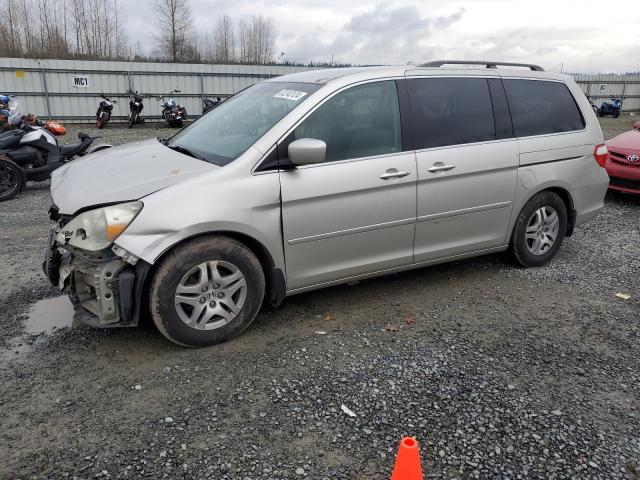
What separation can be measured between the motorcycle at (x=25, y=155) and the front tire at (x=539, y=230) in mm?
7152

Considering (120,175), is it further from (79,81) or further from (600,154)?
(79,81)

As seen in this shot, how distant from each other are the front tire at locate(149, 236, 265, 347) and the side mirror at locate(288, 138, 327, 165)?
697mm

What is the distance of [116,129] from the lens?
1762 cm

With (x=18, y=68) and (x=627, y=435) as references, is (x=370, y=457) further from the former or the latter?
(x=18, y=68)

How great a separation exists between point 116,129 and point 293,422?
16.8 metres

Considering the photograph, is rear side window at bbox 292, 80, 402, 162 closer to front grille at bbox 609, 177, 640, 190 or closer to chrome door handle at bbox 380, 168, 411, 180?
chrome door handle at bbox 380, 168, 411, 180

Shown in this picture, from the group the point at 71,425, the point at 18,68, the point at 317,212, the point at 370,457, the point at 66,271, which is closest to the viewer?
the point at 370,457

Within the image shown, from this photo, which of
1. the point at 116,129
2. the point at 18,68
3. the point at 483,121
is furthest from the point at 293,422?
the point at 18,68

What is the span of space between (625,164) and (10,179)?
30.9 feet

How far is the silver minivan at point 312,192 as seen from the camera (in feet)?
11.0

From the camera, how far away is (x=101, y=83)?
728 inches

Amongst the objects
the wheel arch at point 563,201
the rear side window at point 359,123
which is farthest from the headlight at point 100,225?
the wheel arch at point 563,201

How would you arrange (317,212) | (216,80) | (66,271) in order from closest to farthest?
(66,271)
(317,212)
(216,80)

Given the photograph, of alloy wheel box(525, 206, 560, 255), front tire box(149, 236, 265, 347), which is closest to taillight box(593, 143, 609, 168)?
alloy wheel box(525, 206, 560, 255)
